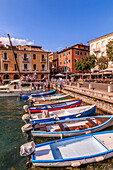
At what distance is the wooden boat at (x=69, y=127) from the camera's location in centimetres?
793

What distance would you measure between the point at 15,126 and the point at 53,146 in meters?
5.42

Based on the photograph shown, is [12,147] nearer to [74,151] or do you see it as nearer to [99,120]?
[74,151]

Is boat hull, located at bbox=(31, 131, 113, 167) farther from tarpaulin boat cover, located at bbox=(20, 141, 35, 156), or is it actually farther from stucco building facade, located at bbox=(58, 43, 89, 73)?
stucco building facade, located at bbox=(58, 43, 89, 73)

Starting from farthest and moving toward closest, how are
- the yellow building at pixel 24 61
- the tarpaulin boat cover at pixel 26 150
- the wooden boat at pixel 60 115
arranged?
the yellow building at pixel 24 61
the wooden boat at pixel 60 115
the tarpaulin boat cover at pixel 26 150

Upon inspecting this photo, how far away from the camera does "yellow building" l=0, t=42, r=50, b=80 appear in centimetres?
3900

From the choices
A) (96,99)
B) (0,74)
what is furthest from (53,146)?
(0,74)

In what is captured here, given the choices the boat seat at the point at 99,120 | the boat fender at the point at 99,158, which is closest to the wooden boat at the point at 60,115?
the boat seat at the point at 99,120

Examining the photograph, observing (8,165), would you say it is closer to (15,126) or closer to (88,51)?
(15,126)

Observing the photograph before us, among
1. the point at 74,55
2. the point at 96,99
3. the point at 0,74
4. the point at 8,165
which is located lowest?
the point at 8,165

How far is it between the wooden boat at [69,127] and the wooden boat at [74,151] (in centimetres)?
92

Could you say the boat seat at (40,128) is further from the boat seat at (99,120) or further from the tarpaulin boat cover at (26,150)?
the boat seat at (99,120)

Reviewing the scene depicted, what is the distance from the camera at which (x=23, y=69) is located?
4153 centimetres

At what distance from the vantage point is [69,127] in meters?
9.08

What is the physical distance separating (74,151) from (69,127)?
289 cm
